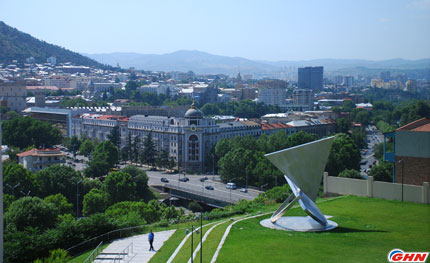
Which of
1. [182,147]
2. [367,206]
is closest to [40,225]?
[367,206]

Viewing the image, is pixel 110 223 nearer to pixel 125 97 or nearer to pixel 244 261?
pixel 244 261

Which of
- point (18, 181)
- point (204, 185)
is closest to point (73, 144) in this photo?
point (204, 185)

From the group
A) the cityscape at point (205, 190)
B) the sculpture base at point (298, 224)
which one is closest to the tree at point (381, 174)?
the cityscape at point (205, 190)

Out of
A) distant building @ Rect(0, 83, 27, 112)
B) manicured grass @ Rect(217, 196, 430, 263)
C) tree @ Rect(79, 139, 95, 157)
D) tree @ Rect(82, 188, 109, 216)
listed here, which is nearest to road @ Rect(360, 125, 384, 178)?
manicured grass @ Rect(217, 196, 430, 263)

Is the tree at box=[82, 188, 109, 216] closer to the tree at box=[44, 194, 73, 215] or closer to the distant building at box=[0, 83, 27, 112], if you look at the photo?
the tree at box=[44, 194, 73, 215]

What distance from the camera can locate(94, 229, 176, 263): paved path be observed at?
18.0 meters

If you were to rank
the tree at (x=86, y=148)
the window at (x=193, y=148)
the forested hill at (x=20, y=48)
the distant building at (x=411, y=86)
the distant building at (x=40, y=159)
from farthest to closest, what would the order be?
the distant building at (x=411, y=86) → the forested hill at (x=20, y=48) → the tree at (x=86, y=148) → the window at (x=193, y=148) → the distant building at (x=40, y=159)

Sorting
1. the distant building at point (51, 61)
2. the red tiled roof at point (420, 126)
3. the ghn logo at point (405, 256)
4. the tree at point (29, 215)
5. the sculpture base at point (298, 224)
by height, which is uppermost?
the distant building at point (51, 61)

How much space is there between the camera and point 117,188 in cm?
4119

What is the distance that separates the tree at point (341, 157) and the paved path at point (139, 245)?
2741 centimetres

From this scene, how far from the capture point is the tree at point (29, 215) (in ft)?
81.2

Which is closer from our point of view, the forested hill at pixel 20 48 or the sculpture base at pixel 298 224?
the sculpture base at pixel 298 224

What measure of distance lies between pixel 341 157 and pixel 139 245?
3245cm

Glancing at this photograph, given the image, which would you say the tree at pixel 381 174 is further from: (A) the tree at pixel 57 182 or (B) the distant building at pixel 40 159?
(B) the distant building at pixel 40 159
